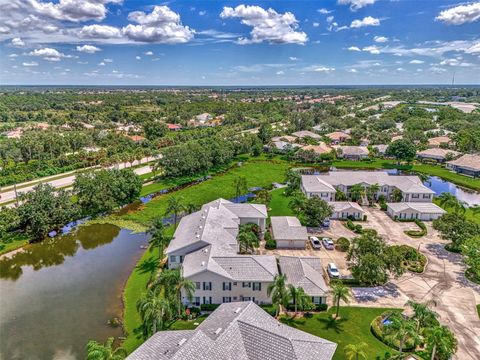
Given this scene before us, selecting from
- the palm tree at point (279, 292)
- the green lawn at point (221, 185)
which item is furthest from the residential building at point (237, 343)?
the green lawn at point (221, 185)

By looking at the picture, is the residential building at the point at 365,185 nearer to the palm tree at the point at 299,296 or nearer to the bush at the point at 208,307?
the palm tree at the point at 299,296

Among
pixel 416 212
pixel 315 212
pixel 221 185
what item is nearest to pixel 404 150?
pixel 416 212

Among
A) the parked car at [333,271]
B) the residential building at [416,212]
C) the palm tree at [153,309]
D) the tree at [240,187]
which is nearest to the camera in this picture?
the palm tree at [153,309]

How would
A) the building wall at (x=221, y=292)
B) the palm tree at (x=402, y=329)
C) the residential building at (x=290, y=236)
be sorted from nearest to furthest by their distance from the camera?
the palm tree at (x=402, y=329) < the building wall at (x=221, y=292) < the residential building at (x=290, y=236)

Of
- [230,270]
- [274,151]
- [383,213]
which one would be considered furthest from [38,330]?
[274,151]

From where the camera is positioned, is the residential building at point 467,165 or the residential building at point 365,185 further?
the residential building at point 467,165

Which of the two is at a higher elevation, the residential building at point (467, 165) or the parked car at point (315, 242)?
the residential building at point (467, 165)
